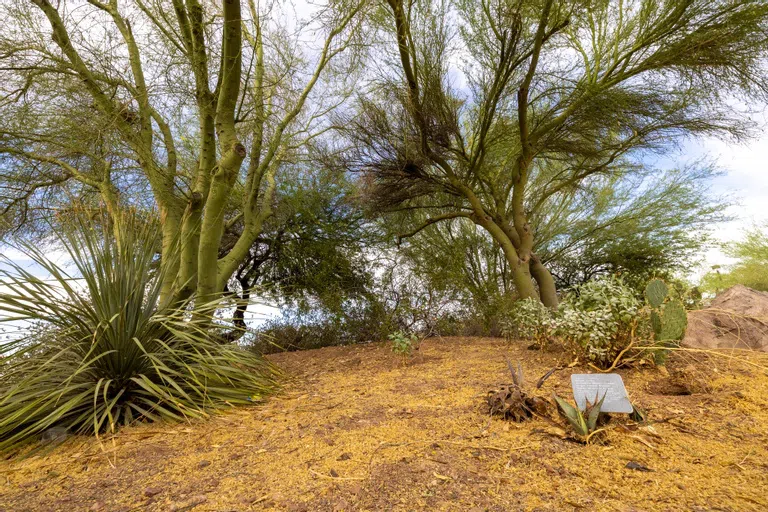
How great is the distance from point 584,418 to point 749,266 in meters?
12.7

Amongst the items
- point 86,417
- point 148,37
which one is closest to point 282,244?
point 148,37

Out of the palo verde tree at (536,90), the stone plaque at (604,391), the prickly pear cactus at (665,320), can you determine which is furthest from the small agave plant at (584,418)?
the palo verde tree at (536,90)

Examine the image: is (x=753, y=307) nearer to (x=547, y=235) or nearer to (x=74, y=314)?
(x=547, y=235)

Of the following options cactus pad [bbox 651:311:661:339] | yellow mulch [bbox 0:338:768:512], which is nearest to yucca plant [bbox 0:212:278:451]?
yellow mulch [bbox 0:338:768:512]

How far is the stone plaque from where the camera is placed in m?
2.48

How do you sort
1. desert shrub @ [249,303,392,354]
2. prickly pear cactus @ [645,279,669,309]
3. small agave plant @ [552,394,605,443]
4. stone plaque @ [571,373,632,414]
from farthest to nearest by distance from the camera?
desert shrub @ [249,303,392,354] < prickly pear cactus @ [645,279,669,309] < stone plaque @ [571,373,632,414] < small agave plant @ [552,394,605,443]

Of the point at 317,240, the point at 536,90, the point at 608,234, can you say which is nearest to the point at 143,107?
the point at 317,240

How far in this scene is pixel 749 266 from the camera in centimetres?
1176

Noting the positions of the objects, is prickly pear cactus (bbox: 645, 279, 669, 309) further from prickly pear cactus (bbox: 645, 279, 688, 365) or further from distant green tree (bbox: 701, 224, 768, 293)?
distant green tree (bbox: 701, 224, 768, 293)

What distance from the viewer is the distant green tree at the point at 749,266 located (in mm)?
11430

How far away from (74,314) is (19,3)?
396cm

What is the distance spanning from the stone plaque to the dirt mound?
2474 millimetres

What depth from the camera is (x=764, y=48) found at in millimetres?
5562

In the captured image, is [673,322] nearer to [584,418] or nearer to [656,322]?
[656,322]
